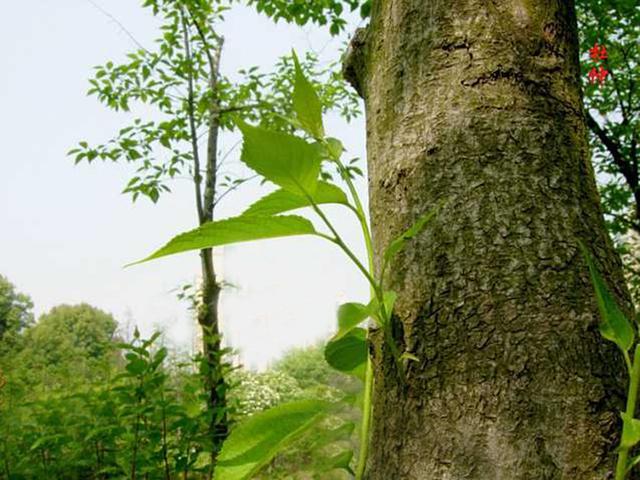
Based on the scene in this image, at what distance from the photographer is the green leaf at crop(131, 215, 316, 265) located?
480 millimetres

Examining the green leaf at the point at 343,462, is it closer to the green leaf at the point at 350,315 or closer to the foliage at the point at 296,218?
the foliage at the point at 296,218

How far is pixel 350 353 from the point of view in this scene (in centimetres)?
62

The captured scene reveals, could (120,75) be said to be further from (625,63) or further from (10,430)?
(625,63)

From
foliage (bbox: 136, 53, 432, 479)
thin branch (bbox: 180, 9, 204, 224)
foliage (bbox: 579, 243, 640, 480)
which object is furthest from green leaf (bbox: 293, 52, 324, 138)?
thin branch (bbox: 180, 9, 204, 224)

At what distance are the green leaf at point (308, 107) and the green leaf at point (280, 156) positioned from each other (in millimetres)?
79

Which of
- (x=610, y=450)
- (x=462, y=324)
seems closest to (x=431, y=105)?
(x=462, y=324)

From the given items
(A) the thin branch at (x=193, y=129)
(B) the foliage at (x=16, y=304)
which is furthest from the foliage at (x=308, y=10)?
(B) the foliage at (x=16, y=304)

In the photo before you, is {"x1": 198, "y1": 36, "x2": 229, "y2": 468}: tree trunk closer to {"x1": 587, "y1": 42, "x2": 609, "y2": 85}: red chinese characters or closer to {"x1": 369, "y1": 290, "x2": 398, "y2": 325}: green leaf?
{"x1": 369, "y1": 290, "x2": 398, "y2": 325}: green leaf

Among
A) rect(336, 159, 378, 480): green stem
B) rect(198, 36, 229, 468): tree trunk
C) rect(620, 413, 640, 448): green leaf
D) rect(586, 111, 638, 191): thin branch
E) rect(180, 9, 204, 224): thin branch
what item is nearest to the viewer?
rect(620, 413, 640, 448): green leaf

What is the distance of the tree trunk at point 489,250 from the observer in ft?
1.68

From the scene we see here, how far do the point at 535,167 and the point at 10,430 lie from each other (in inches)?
120

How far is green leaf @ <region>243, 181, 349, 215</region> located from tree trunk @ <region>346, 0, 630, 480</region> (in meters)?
0.11

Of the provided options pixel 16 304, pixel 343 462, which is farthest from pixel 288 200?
pixel 16 304

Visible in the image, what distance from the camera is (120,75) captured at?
599 centimetres
